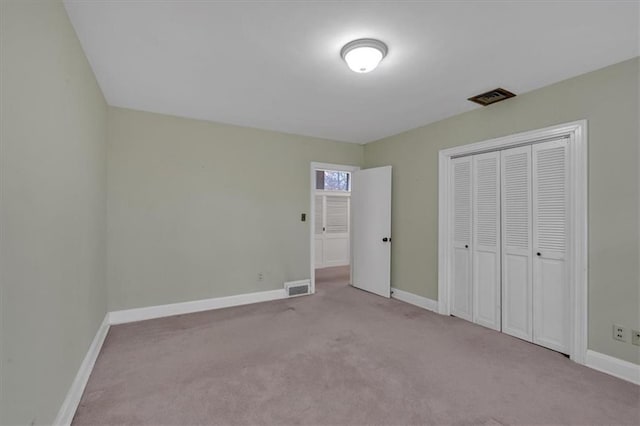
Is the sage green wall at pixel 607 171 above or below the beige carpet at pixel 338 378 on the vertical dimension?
above

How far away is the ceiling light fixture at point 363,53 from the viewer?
2176mm

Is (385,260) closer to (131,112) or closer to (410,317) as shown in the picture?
(410,317)

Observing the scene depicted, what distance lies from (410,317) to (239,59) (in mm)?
3372

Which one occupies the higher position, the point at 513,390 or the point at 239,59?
the point at 239,59

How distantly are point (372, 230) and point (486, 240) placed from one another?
5.89 feet

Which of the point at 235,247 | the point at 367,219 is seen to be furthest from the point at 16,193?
the point at 367,219

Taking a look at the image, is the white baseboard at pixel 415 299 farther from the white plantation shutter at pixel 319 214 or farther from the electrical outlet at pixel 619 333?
the white plantation shutter at pixel 319 214

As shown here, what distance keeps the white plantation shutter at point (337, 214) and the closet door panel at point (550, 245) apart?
494cm

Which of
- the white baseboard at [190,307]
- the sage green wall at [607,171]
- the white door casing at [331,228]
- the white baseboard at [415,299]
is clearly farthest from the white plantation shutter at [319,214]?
the sage green wall at [607,171]

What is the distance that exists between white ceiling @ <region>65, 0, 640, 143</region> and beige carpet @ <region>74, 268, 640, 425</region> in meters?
2.53

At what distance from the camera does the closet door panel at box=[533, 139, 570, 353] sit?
2805 millimetres

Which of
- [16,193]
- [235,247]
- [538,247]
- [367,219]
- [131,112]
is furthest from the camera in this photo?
[367,219]

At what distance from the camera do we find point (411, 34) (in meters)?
2.09

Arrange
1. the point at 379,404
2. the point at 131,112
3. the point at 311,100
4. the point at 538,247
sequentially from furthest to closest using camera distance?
1. the point at 131,112
2. the point at 311,100
3. the point at 538,247
4. the point at 379,404
